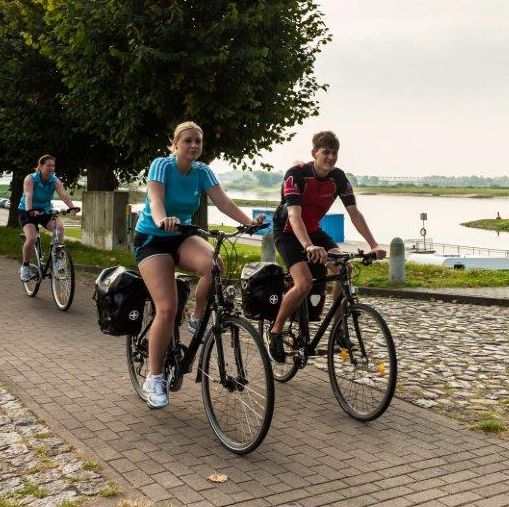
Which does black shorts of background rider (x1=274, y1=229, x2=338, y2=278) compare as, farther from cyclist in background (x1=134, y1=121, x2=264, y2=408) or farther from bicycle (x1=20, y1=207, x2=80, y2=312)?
bicycle (x1=20, y1=207, x2=80, y2=312)

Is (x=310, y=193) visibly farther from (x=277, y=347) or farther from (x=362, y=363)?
(x=362, y=363)

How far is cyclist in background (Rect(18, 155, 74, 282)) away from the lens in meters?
9.93

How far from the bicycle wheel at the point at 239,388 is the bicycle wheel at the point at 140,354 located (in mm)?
853

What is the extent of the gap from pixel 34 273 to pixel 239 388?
671 centimetres

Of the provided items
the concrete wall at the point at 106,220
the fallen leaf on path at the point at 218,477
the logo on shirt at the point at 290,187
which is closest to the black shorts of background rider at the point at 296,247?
the logo on shirt at the point at 290,187

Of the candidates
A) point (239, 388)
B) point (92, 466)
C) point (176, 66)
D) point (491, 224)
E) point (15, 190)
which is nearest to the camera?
point (92, 466)

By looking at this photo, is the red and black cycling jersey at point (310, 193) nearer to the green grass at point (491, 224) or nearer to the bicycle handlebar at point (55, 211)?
the bicycle handlebar at point (55, 211)

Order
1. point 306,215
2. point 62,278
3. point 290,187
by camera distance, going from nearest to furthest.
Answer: point 290,187 < point 306,215 < point 62,278

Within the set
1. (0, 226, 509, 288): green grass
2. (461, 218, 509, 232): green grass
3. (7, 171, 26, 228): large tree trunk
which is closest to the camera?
(0, 226, 509, 288): green grass

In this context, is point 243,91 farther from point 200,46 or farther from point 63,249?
point 63,249

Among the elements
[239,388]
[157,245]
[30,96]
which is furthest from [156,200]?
[30,96]

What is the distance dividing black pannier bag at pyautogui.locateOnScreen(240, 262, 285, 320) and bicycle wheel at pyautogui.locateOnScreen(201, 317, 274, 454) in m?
0.85

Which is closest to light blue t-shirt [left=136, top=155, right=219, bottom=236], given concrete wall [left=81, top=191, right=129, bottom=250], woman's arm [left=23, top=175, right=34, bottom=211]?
woman's arm [left=23, top=175, right=34, bottom=211]

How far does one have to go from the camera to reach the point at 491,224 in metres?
136
